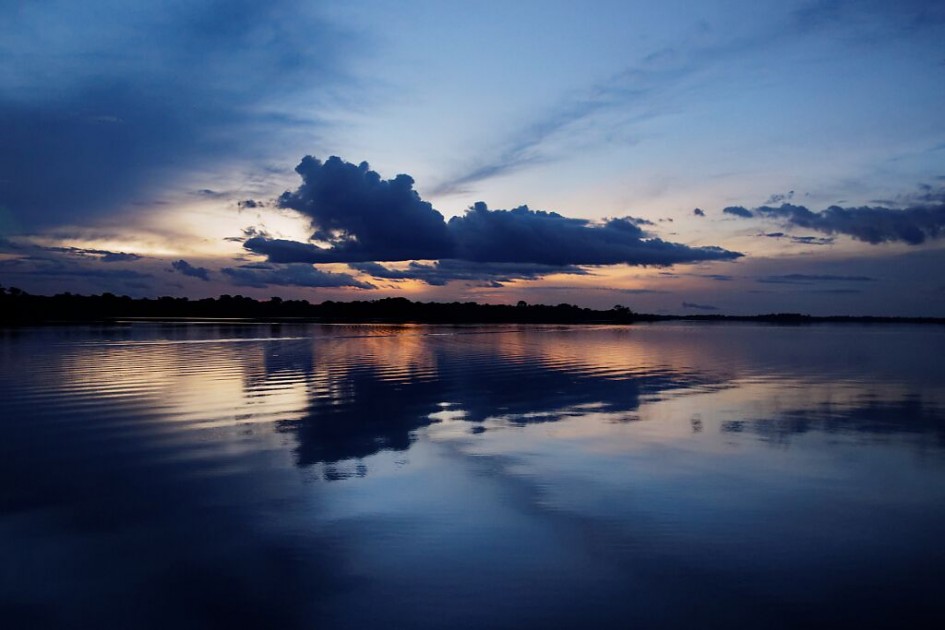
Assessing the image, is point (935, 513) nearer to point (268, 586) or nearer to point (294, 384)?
point (268, 586)

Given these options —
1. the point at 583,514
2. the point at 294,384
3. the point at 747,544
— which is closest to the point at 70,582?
the point at 583,514

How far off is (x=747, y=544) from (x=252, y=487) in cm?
740

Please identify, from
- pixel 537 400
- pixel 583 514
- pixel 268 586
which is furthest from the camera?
pixel 537 400

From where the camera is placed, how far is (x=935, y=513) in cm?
947

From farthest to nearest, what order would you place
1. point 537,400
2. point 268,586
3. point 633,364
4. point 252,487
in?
point 633,364 → point 537,400 → point 252,487 → point 268,586

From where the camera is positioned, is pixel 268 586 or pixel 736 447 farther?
pixel 736 447

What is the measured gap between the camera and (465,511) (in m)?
9.41

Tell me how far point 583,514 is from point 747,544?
7.20ft

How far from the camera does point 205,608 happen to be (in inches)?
253

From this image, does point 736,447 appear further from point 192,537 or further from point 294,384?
point 294,384

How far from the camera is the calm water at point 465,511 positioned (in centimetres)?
657

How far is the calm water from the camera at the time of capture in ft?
21.6

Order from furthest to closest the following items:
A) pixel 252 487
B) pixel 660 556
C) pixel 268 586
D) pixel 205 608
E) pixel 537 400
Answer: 1. pixel 537 400
2. pixel 252 487
3. pixel 660 556
4. pixel 268 586
5. pixel 205 608

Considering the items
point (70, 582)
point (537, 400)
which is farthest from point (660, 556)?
point (537, 400)
